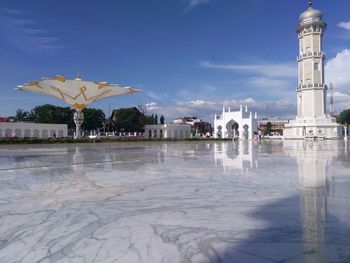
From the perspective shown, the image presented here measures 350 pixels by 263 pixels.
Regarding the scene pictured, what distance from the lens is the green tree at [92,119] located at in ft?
222

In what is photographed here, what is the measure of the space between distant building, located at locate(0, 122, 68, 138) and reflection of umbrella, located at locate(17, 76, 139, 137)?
12218 mm

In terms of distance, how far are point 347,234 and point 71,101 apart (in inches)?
1508

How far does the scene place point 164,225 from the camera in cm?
368

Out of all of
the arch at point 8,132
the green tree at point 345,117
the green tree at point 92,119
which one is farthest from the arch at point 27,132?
the green tree at point 345,117

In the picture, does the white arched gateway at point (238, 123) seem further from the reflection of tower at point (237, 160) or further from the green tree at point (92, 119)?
the reflection of tower at point (237, 160)

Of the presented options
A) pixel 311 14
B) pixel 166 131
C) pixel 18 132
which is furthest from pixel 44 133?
pixel 311 14

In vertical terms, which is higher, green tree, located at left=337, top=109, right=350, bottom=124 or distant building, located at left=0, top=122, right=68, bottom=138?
green tree, located at left=337, top=109, right=350, bottom=124

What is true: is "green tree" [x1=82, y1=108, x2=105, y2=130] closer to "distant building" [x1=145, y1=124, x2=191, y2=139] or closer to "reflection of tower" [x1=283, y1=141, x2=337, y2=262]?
"distant building" [x1=145, y1=124, x2=191, y2=139]

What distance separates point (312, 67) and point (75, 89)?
43425 mm

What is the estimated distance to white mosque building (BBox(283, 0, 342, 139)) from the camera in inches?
2237

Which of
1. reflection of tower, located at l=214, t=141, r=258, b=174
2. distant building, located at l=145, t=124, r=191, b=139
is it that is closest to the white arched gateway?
distant building, located at l=145, t=124, r=191, b=139

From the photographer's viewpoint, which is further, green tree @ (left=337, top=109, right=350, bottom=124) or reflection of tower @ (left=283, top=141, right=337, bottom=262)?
green tree @ (left=337, top=109, right=350, bottom=124)

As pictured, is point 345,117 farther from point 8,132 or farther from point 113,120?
point 8,132

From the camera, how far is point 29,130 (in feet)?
161
